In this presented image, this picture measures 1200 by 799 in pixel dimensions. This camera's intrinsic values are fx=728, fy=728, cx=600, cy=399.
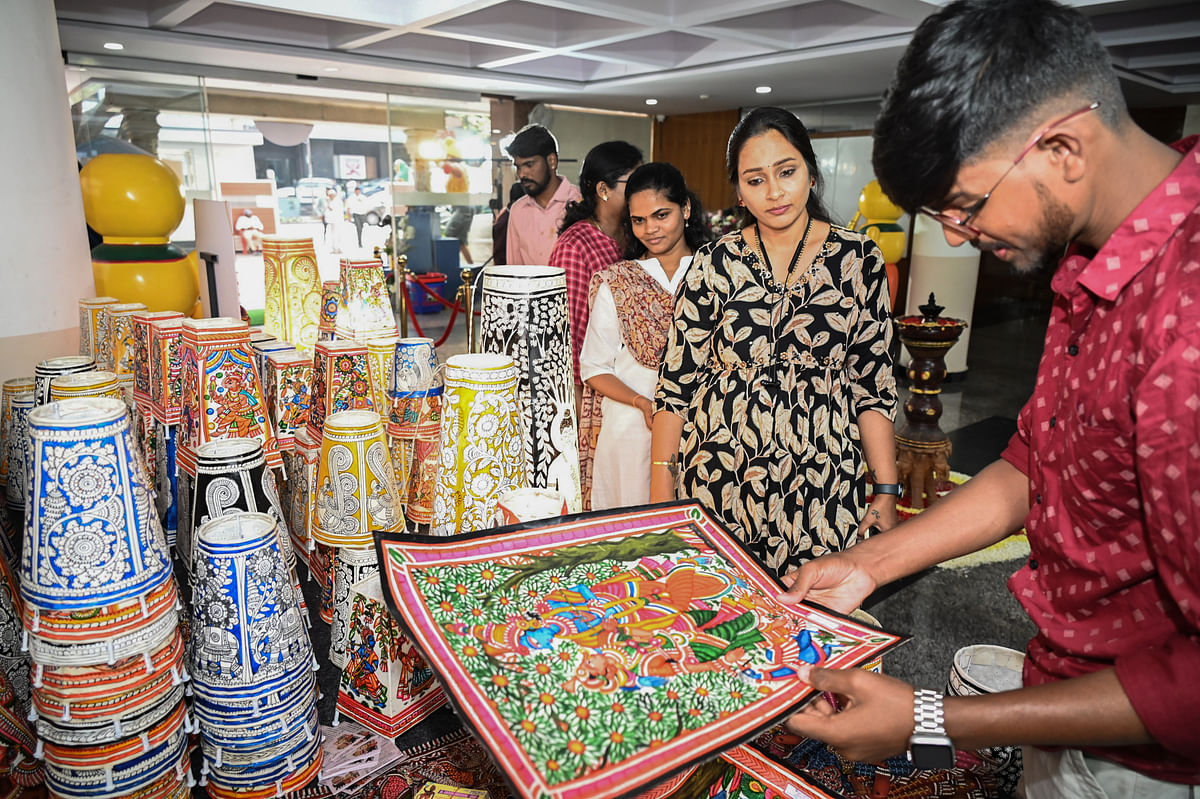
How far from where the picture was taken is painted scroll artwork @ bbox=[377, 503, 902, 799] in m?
0.71

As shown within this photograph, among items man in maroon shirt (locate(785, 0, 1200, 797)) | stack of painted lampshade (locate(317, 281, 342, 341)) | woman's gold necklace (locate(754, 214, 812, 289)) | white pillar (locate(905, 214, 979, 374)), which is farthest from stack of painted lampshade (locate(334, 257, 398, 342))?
white pillar (locate(905, 214, 979, 374))

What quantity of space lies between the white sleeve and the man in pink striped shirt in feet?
5.12

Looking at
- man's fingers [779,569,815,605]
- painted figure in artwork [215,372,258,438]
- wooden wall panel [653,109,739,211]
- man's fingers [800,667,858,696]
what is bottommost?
man's fingers [800,667,858,696]

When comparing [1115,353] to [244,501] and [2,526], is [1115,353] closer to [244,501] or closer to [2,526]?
[244,501]

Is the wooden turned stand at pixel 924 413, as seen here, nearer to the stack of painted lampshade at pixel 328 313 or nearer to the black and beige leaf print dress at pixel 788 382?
the black and beige leaf print dress at pixel 788 382

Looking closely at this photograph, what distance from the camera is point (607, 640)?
0.86m

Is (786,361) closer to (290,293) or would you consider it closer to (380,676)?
(380,676)

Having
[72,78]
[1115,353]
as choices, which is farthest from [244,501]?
A: [72,78]

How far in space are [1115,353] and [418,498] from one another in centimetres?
134

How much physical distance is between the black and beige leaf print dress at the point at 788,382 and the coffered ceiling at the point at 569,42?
11.5 ft

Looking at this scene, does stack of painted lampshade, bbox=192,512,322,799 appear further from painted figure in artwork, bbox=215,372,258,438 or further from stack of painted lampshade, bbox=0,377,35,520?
stack of painted lampshade, bbox=0,377,35,520

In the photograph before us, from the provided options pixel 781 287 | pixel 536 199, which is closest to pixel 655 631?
pixel 781 287

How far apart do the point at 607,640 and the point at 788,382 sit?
967 millimetres

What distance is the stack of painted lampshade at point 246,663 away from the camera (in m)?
1.06
